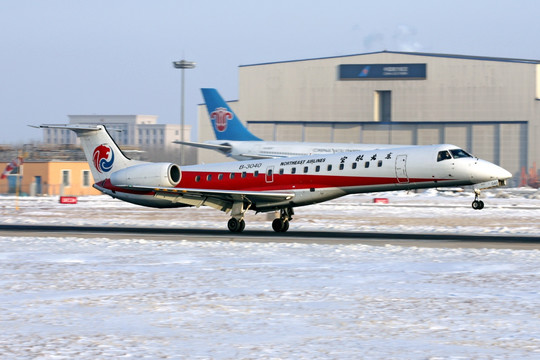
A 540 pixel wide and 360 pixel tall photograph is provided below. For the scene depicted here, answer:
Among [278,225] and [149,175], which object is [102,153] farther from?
[278,225]

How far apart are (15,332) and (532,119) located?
7533 cm

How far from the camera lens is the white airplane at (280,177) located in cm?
2636

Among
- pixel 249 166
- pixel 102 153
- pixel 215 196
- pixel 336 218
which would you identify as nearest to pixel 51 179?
pixel 336 218

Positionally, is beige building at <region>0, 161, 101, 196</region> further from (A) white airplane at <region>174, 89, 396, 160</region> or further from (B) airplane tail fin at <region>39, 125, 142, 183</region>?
(B) airplane tail fin at <region>39, 125, 142, 183</region>

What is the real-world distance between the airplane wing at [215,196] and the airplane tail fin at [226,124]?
97.3 ft

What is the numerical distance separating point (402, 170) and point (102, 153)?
1231 centimetres

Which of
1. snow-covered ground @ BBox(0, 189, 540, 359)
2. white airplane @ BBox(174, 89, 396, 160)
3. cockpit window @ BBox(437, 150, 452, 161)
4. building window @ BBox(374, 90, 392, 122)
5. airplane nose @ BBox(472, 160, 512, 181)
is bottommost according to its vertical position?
snow-covered ground @ BBox(0, 189, 540, 359)

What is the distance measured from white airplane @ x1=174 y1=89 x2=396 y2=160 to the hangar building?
25042 millimetres

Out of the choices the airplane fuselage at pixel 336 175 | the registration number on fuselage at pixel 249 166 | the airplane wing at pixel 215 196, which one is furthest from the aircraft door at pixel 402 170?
the registration number on fuselage at pixel 249 166

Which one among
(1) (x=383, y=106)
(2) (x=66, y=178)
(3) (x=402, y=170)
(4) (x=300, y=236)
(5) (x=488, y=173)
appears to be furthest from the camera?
(1) (x=383, y=106)

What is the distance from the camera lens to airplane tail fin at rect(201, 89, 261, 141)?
5931cm

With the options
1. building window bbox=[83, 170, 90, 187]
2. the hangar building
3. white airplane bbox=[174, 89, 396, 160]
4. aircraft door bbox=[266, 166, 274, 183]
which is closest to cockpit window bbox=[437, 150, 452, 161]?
aircraft door bbox=[266, 166, 274, 183]

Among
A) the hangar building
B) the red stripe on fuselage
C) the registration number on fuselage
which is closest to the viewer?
the red stripe on fuselage

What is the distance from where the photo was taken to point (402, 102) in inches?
3280
